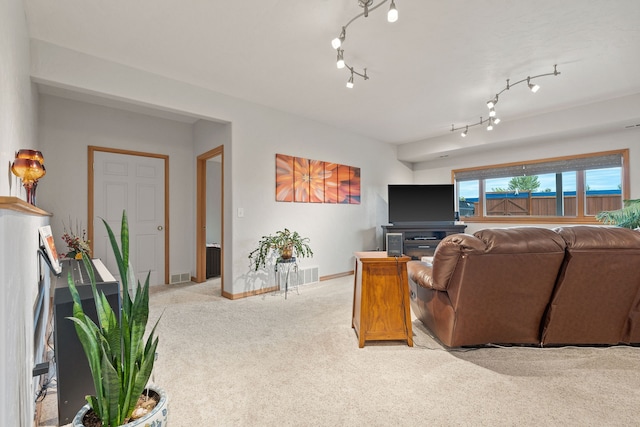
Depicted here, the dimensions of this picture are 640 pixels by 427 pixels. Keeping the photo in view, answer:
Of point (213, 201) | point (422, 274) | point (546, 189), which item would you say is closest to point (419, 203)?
point (546, 189)

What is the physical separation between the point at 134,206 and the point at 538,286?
185 inches

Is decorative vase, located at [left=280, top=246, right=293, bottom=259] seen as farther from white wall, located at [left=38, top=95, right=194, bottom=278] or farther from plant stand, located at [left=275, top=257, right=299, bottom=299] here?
white wall, located at [left=38, top=95, right=194, bottom=278]

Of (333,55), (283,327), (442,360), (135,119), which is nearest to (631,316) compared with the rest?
(442,360)

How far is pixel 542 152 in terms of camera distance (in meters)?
5.05

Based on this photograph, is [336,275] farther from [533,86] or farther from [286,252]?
[533,86]

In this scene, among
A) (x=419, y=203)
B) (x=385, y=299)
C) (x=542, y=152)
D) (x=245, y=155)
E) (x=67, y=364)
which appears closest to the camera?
(x=67, y=364)

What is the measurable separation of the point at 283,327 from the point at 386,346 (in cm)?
98

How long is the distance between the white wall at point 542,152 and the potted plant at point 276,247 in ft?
12.2

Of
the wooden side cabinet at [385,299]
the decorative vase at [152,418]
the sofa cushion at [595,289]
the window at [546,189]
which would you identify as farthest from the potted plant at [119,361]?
the window at [546,189]

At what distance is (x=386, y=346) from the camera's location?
238 cm

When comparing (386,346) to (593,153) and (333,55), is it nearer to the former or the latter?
(333,55)

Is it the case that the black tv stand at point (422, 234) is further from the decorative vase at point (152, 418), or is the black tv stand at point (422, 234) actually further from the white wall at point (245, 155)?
the decorative vase at point (152, 418)

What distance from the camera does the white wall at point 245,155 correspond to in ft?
9.55

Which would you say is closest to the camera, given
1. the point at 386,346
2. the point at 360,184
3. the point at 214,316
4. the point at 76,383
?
the point at 76,383
